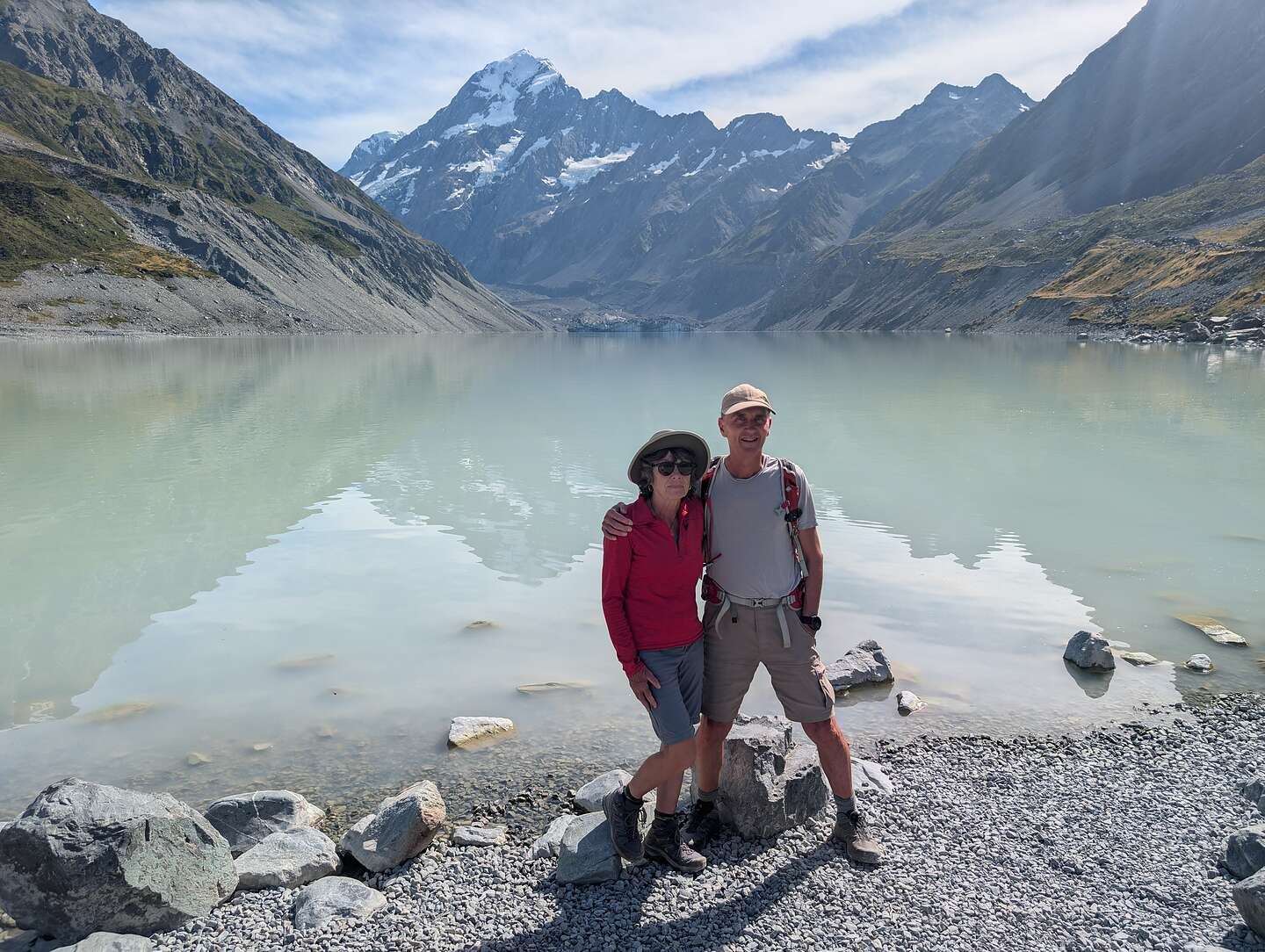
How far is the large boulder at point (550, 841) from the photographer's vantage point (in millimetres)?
6570

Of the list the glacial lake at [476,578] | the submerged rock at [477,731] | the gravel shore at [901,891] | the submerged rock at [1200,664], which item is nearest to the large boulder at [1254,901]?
the gravel shore at [901,891]

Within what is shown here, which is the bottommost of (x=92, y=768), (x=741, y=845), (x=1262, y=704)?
(x=92, y=768)

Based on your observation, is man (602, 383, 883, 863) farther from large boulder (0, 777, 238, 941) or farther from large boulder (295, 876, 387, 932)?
large boulder (0, 777, 238, 941)

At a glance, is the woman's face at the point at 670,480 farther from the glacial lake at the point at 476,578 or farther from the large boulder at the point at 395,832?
the glacial lake at the point at 476,578

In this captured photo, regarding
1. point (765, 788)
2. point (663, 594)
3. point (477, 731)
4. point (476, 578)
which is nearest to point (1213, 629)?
point (765, 788)

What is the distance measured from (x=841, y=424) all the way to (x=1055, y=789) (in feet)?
100

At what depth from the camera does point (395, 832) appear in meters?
6.60

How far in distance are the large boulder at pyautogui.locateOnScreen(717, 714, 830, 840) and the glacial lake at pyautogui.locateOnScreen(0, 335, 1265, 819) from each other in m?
2.22

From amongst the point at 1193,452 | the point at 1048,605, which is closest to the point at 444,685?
the point at 1048,605

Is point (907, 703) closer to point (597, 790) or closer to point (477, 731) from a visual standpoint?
point (597, 790)

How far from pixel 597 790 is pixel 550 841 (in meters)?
1.01

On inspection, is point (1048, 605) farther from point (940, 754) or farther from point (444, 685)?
point (444, 685)

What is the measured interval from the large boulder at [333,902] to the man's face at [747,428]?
14.1ft

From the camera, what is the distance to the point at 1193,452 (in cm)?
2853
